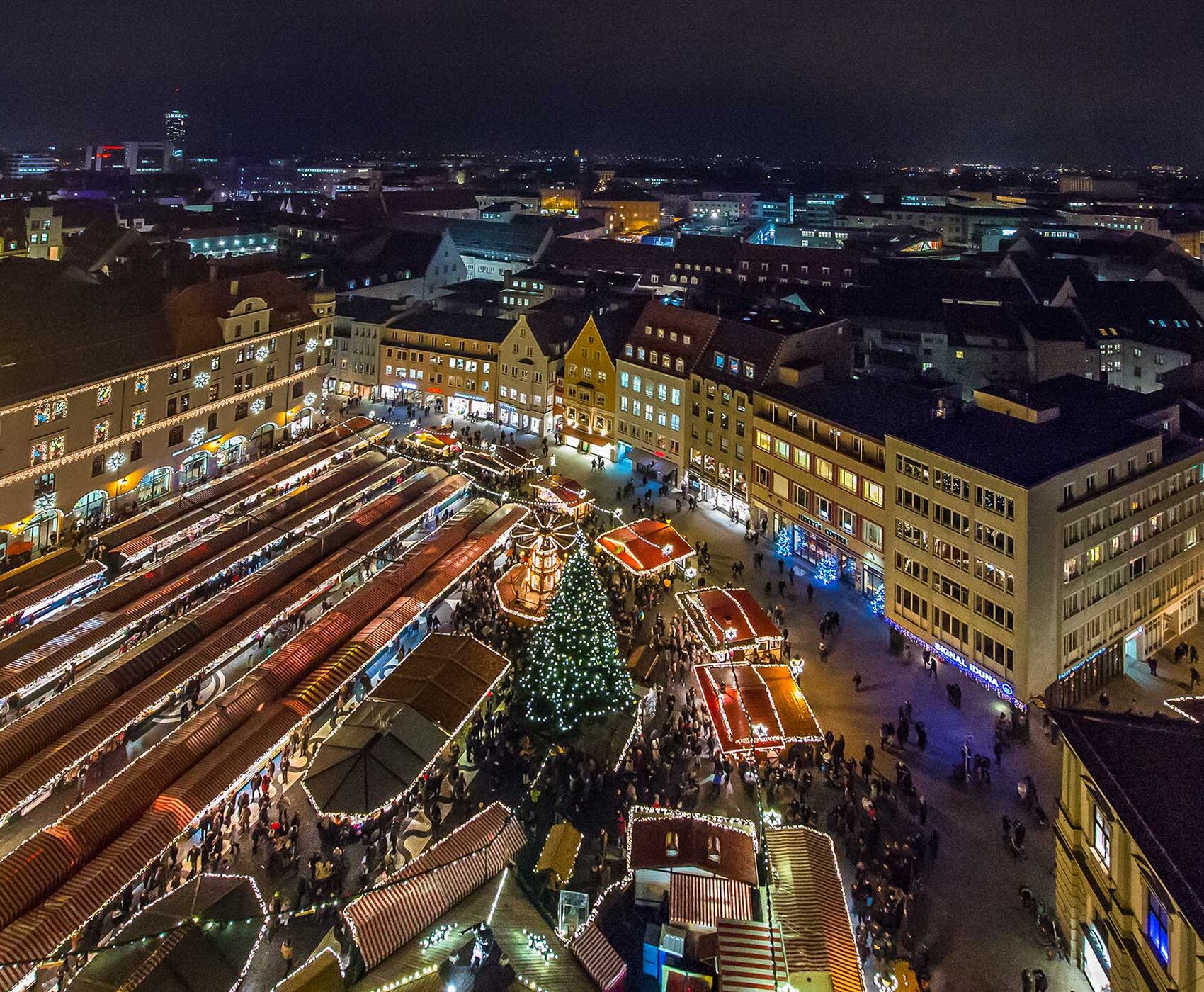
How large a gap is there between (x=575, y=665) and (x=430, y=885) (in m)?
11.1

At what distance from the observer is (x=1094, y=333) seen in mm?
78250

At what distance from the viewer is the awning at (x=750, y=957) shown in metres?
20.1

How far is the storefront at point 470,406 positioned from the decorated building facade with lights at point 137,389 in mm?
13425

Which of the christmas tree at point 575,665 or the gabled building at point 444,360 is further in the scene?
the gabled building at point 444,360

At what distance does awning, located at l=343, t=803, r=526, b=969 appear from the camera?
20.9m

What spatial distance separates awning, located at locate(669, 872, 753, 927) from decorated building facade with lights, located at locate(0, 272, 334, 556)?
137ft

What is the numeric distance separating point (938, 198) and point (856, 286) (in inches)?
4874

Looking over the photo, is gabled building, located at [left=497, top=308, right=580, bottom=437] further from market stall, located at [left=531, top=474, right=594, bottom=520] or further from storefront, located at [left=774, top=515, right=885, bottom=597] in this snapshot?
storefront, located at [left=774, top=515, right=885, bottom=597]

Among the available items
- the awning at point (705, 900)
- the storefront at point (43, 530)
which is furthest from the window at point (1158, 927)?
the storefront at point (43, 530)

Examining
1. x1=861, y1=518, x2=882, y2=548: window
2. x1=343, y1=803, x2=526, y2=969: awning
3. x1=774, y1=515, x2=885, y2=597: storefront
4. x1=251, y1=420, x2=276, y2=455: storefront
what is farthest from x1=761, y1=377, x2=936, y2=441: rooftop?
x1=251, y1=420, x2=276, y2=455: storefront

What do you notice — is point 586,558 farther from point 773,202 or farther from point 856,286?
point 773,202

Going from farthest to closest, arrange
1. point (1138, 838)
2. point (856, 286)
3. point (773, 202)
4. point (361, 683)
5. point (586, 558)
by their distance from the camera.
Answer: point (773, 202) < point (856, 286) < point (361, 683) < point (586, 558) < point (1138, 838)

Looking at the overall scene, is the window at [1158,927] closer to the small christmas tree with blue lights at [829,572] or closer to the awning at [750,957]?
the awning at [750,957]

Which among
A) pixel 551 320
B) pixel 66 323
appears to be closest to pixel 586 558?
pixel 66 323
